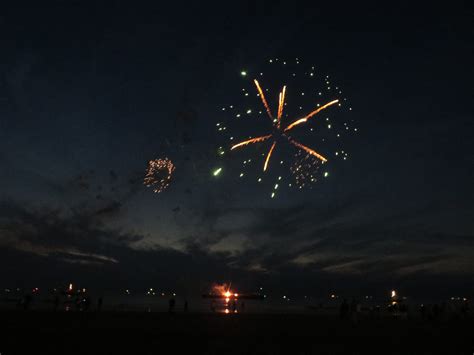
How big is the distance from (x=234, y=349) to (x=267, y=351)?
138 cm

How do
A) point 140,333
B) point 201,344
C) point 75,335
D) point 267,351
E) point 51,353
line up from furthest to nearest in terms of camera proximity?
point 140,333 < point 75,335 < point 201,344 < point 267,351 < point 51,353

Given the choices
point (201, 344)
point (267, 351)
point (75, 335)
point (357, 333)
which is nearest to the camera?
point (267, 351)

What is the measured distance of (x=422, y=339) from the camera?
22.7 m

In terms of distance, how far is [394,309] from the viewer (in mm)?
48125

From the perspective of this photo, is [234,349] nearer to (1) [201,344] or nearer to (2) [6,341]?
(1) [201,344]

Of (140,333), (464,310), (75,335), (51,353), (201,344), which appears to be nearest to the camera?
(51,353)

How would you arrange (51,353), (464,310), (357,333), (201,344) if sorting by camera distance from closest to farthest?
(51,353) < (201,344) < (357,333) < (464,310)

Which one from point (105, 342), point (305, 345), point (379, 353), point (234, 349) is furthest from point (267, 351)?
point (105, 342)

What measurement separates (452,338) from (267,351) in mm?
12261

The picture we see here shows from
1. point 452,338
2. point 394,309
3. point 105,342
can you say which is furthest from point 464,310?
point 105,342

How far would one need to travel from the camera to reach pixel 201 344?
18.8 metres

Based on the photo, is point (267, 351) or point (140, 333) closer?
point (267, 351)

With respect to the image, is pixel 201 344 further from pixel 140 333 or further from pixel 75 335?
pixel 75 335

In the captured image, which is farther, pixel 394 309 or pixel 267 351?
pixel 394 309
